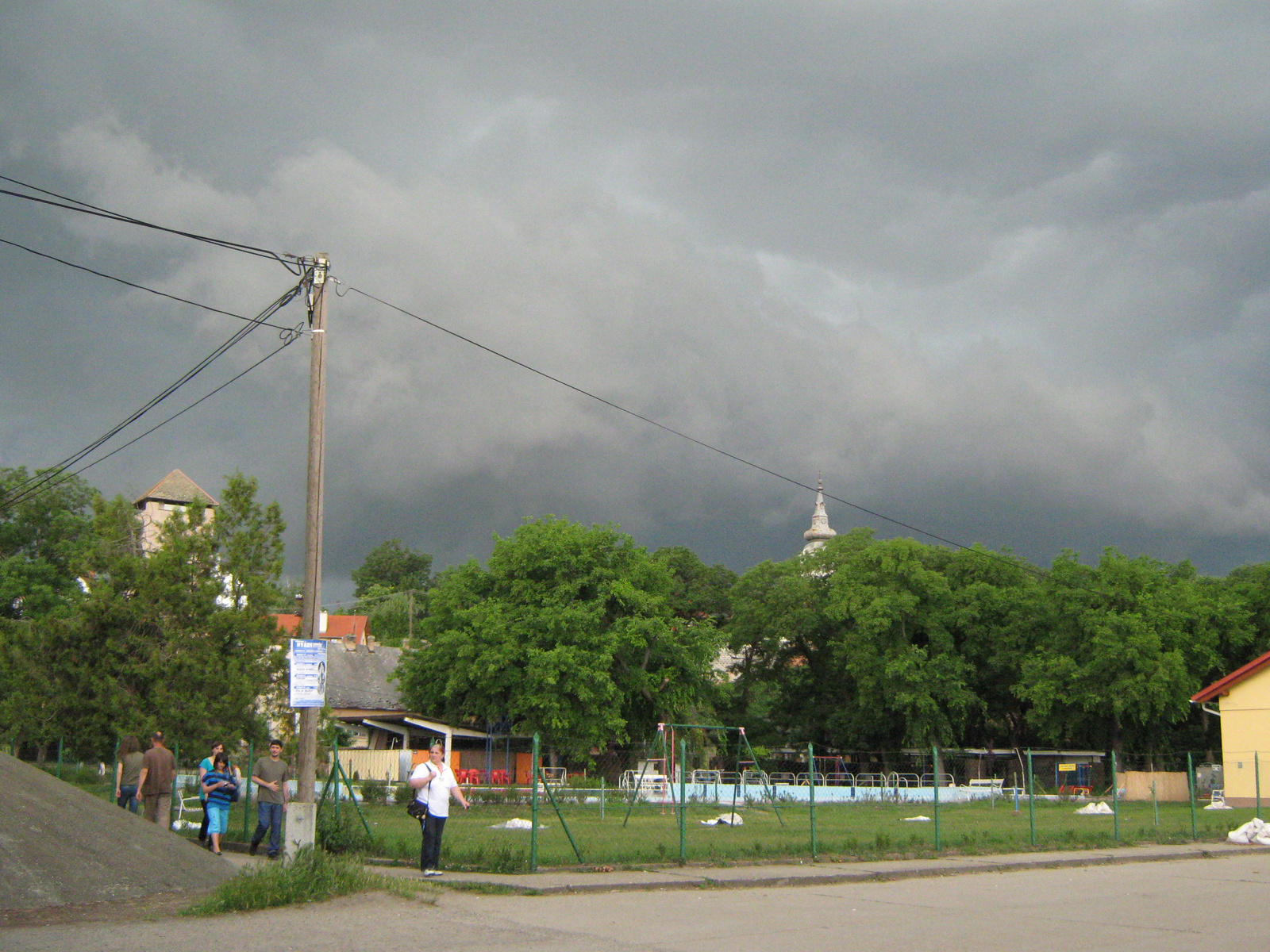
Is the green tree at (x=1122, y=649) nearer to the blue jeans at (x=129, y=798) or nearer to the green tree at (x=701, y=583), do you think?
the green tree at (x=701, y=583)

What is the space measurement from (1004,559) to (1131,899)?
148 ft

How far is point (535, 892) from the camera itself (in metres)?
12.4

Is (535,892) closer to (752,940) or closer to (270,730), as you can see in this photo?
(752,940)

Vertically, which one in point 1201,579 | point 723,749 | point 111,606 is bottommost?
point 723,749

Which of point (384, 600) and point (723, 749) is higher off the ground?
point (384, 600)

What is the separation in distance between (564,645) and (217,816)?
2726cm

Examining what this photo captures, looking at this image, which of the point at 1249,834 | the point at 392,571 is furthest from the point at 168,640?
the point at 392,571

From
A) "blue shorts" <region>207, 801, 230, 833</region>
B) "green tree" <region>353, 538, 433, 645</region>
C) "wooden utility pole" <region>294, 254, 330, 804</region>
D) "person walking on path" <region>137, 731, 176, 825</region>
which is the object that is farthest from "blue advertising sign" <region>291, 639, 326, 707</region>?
"green tree" <region>353, 538, 433, 645</region>

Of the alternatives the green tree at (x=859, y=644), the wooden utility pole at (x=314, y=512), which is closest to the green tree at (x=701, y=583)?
the green tree at (x=859, y=644)

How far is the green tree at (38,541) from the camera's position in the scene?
53625 millimetres

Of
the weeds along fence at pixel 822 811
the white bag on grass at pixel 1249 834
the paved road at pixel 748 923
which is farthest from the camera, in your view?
the white bag on grass at pixel 1249 834

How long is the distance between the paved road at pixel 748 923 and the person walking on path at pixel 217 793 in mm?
4695

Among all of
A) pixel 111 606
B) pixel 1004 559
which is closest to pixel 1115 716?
pixel 1004 559

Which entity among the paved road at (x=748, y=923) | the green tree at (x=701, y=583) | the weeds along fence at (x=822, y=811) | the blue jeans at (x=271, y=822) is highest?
the green tree at (x=701, y=583)
